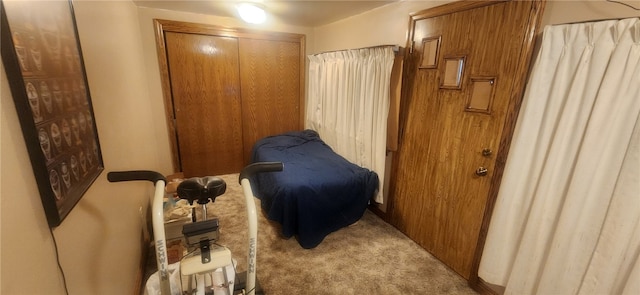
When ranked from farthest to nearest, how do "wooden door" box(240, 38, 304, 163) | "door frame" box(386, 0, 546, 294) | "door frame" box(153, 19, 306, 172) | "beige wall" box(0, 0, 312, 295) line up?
"wooden door" box(240, 38, 304, 163) → "door frame" box(153, 19, 306, 172) → "door frame" box(386, 0, 546, 294) → "beige wall" box(0, 0, 312, 295)

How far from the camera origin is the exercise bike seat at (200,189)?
983 millimetres

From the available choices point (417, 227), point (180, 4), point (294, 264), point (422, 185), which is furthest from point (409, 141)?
point (180, 4)

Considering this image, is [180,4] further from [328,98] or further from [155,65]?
[328,98]

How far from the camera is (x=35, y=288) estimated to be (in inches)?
25.5

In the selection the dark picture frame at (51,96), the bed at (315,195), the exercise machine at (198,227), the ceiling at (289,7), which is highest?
the ceiling at (289,7)

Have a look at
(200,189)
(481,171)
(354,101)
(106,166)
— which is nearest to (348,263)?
(481,171)

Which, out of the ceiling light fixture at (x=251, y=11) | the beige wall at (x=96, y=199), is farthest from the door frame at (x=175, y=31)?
the ceiling light fixture at (x=251, y=11)

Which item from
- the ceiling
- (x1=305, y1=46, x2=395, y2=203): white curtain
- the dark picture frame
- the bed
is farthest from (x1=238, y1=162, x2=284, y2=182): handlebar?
the ceiling

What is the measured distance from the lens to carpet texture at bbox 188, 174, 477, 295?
6.07ft

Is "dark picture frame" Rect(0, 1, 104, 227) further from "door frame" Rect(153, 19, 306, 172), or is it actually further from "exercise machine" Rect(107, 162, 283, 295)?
"door frame" Rect(153, 19, 306, 172)

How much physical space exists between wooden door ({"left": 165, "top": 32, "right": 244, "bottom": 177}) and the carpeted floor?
4.40 ft

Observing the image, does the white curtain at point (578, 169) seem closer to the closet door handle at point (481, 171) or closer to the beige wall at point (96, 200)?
the closet door handle at point (481, 171)

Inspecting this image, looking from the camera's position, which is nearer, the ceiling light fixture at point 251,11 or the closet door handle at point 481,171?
the closet door handle at point 481,171

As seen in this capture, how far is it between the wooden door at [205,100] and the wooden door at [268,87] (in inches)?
5.0
